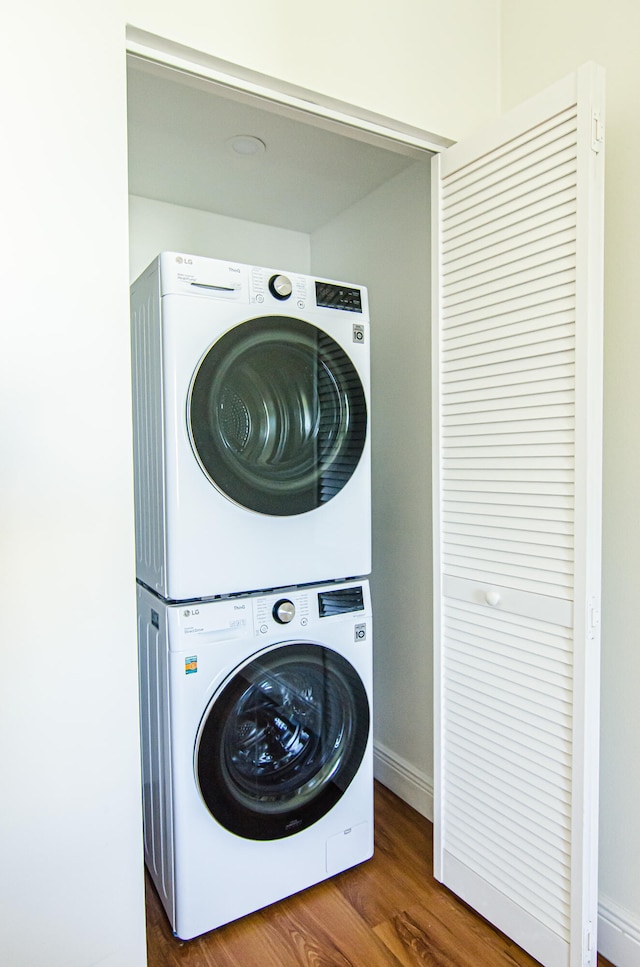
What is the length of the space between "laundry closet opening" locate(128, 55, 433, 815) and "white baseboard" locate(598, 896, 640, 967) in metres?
0.70

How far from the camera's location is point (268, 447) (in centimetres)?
169

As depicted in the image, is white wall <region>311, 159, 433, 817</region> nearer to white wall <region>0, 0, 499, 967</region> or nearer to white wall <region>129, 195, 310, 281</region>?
white wall <region>129, 195, 310, 281</region>

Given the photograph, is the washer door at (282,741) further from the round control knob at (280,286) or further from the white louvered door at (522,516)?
the round control knob at (280,286)

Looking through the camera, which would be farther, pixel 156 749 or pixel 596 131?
pixel 156 749

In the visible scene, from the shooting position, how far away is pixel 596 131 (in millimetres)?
1330

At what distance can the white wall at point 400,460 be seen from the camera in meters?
2.14

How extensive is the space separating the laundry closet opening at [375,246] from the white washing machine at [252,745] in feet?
1.35

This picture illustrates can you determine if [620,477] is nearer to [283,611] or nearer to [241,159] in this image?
[283,611]

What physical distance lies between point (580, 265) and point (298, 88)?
767mm

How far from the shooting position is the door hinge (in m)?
1.33

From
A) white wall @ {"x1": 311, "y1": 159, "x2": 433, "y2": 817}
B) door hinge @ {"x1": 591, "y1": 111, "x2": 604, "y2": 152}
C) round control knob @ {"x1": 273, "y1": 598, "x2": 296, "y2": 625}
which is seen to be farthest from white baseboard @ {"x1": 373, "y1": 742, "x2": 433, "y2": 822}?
Result: door hinge @ {"x1": 591, "y1": 111, "x2": 604, "y2": 152}

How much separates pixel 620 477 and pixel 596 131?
78 centimetres

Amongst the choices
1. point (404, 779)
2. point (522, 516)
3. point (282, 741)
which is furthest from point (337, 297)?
point (404, 779)

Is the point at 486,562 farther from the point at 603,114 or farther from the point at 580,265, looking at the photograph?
the point at 603,114
